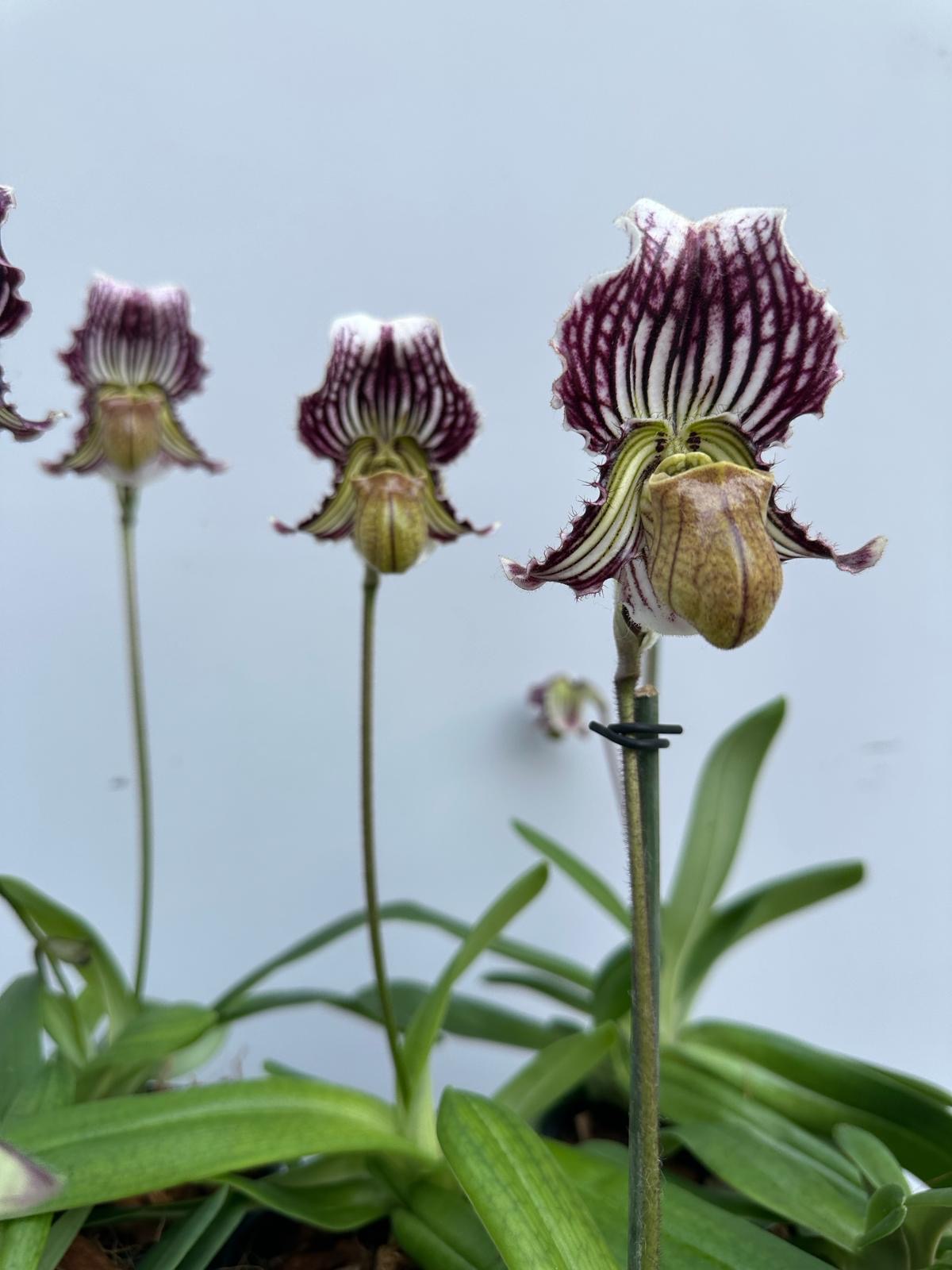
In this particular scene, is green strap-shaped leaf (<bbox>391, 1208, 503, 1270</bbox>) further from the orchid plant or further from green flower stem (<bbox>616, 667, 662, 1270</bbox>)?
green flower stem (<bbox>616, 667, 662, 1270</bbox>)

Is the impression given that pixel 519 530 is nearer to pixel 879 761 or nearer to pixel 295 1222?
pixel 879 761

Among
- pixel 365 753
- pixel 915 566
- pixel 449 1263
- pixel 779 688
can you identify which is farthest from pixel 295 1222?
pixel 915 566

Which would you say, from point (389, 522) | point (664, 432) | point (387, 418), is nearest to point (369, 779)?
point (389, 522)

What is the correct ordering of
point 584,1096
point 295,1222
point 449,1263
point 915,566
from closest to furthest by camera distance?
point 449,1263
point 295,1222
point 584,1096
point 915,566

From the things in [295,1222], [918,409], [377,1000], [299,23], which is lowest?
[295,1222]

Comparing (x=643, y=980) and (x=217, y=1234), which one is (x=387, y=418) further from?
(x=217, y=1234)

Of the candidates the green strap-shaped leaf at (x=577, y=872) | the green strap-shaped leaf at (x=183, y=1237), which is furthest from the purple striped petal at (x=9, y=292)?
the green strap-shaped leaf at (x=577, y=872)

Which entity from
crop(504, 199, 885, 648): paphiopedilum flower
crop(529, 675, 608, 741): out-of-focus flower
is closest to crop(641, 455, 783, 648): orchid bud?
crop(504, 199, 885, 648): paphiopedilum flower
